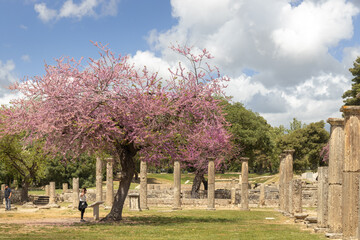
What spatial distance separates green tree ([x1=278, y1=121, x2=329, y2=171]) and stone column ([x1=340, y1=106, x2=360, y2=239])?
50.7 m

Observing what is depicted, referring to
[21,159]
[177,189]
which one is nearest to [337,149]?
[177,189]

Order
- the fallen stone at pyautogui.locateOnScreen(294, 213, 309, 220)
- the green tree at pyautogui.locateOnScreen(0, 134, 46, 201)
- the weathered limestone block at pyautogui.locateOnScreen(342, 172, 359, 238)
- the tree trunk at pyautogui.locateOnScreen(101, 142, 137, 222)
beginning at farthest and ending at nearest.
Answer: the green tree at pyautogui.locateOnScreen(0, 134, 46, 201) < the tree trunk at pyautogui.locateOnScreen(101, 142, 137, 222) < the fallen stone at pyautogui.locateOnScreen(294, 213, 309, 220) < the weathered limestone block at pyautogui.locateOnScreen(342, 172, 359, 238)

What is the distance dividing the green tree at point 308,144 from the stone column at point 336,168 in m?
48.6

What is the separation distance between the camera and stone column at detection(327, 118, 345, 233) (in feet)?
54.0

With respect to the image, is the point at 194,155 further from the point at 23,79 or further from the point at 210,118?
Result: the point at 23,79

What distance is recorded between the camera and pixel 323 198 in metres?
19.1

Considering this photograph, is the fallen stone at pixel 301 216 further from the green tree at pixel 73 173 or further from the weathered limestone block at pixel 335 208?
the green tree at pixel 73 173


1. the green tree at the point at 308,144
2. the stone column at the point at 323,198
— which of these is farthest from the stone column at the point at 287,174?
the green tree at the point at 308,144

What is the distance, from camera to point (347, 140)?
14836 millimetres

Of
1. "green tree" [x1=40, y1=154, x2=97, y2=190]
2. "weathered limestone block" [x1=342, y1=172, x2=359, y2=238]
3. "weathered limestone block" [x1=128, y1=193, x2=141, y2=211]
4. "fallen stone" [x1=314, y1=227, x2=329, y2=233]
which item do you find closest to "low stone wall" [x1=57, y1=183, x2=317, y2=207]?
"weathered limestone block" [x1=128, y1=193, x2=141, y2=211]

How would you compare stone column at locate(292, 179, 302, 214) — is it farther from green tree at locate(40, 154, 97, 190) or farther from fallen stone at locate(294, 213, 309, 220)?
green tree at locate(40, 154, 97, 190)

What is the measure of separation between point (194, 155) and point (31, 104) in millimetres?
25462

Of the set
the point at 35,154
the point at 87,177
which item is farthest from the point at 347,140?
the point at 87,177

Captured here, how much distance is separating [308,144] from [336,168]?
50920 millimetres
